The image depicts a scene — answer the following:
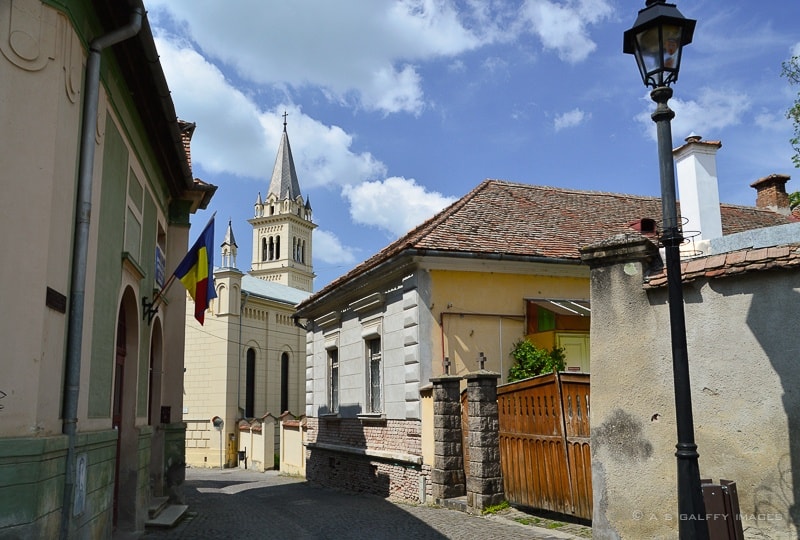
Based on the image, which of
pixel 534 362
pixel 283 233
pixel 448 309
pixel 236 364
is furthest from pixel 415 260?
pixel 283 233

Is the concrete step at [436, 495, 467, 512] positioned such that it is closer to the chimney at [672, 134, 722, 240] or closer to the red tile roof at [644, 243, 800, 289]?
the chimney at [672, 134, 722, 240]

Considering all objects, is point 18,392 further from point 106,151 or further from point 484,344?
point 484,344

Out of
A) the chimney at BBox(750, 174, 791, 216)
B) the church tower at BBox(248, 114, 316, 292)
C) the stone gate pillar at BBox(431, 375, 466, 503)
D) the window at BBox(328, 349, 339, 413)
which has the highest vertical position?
the church tower at BBox(248, 114, 316, 292)

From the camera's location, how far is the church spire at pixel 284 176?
77938 mm

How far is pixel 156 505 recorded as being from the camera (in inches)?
501

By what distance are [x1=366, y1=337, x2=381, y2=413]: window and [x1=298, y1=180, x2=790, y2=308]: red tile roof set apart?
1.65 meters

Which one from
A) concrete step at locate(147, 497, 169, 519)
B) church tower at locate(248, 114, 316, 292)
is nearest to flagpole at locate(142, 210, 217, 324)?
concrete step at locate(147, 497, 169, 519)

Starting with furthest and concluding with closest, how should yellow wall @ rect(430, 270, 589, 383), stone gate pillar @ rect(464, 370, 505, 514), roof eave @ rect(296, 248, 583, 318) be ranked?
yellow wall @ rect(430, 270, 589, 383)
roof eave @ rect(296, 248, 583, 318)
stone gate pillar @ rect(464, 370, 505, 514)

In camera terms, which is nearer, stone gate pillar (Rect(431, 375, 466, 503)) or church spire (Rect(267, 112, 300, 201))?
stone gate pillar (Rect(431, 375, 466, 503))

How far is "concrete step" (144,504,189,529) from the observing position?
37.5 feet

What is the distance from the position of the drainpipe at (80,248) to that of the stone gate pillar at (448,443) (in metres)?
6.81

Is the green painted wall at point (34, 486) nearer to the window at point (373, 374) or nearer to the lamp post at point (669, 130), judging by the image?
the lamp post at point (669, 130)

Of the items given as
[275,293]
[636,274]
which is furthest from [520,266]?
[275,293]

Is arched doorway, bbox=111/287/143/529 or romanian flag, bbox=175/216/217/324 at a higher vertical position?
romanian flag, bbox=175/216/217/324
